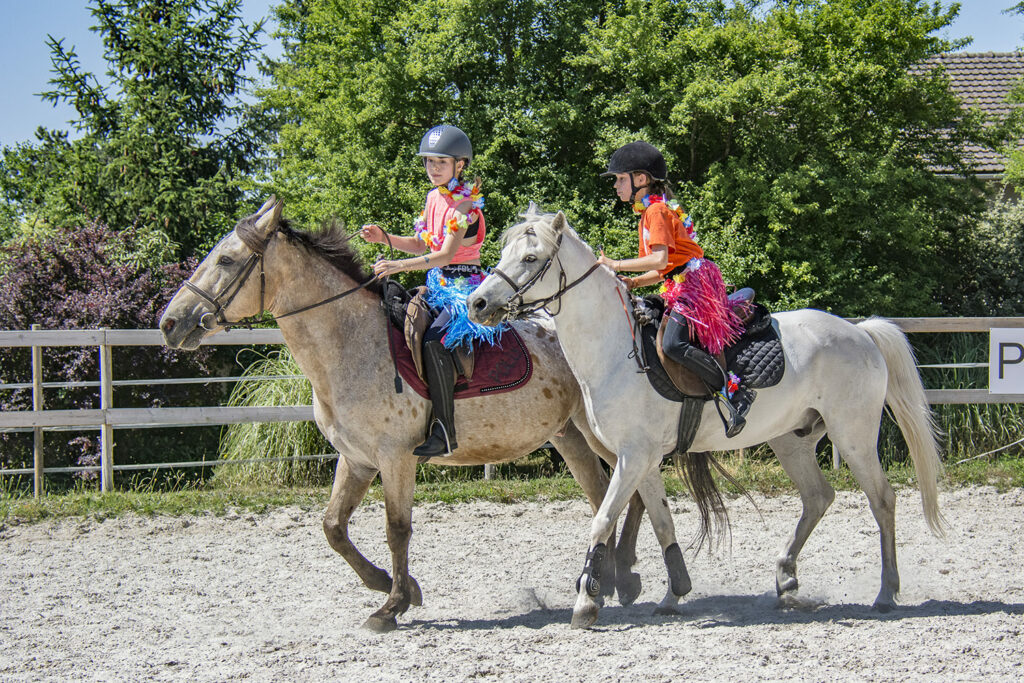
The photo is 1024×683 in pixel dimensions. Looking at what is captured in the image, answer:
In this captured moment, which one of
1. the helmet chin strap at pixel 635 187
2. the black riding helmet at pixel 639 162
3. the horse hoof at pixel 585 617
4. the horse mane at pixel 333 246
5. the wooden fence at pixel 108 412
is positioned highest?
the black riding helmet at pixel 639 162

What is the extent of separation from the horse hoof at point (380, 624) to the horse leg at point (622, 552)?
51.7 inches

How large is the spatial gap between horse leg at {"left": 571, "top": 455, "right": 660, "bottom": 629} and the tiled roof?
13598mm

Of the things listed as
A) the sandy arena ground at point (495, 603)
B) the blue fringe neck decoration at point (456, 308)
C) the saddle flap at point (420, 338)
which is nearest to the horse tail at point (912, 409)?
the sandy arena ground at point (495, 603)

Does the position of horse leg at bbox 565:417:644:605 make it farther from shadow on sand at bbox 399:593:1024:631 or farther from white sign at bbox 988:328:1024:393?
white sign at bbox 988:328:1024:393

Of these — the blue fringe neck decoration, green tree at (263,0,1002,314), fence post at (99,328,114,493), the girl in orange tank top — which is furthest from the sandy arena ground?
green tree at (263,0,1002,314)

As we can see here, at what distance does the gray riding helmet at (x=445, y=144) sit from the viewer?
17.6 ft

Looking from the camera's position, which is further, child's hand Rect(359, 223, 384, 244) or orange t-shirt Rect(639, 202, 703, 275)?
child's hand Rect(359, 223, 384, 244)

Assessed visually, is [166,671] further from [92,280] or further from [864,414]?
[92,280]

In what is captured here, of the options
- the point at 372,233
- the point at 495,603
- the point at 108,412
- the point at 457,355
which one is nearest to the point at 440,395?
the point at 457,355

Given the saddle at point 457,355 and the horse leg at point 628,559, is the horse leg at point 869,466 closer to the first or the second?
the horse leg at point 628,559

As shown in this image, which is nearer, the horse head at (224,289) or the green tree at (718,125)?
the horse head at (224,289)

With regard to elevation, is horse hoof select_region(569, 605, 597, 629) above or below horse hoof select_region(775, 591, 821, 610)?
above

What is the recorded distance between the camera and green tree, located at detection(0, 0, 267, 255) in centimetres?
1530

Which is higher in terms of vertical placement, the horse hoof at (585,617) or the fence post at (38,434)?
the fence post at (38,434)
